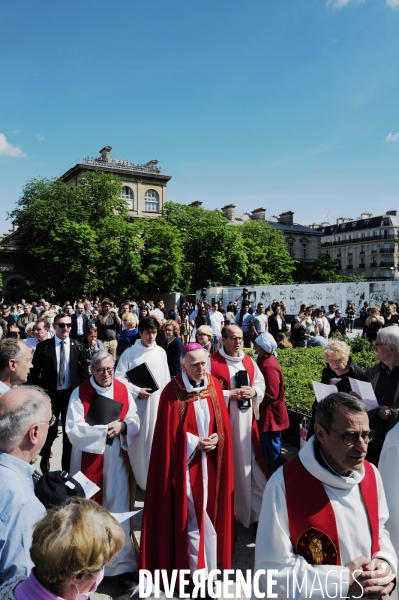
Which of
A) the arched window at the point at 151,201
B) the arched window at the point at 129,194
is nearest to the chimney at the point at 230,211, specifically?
the arched window at the point at 151,201

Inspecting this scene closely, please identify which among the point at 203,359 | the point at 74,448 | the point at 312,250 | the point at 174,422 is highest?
the point at 312,250

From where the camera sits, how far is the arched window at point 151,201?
5862 centimetres

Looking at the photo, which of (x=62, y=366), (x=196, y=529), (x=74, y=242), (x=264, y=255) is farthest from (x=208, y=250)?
(x=196, y=529)

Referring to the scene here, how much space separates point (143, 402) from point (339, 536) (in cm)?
334

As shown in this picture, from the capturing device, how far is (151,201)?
5903cm

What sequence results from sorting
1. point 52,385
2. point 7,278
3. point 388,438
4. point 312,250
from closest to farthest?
point 388,438, point 52,385, point 7,278, point 312,250

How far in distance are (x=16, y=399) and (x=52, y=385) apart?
153 inches

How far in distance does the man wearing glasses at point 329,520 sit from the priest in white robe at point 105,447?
1.98 metres

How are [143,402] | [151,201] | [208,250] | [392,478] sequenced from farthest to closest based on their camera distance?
[151,201] → [208,250] → [143,402] → [392,478]

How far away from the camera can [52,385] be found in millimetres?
5996

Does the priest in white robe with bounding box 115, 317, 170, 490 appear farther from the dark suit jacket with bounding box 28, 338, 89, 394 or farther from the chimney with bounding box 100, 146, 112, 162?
the chimney with bounding box 100, 146, 112, 162

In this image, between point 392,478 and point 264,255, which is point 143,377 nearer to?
point 392,478

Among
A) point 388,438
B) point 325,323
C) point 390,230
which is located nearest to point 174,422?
point 388,438

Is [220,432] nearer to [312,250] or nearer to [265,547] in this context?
[265,547]
